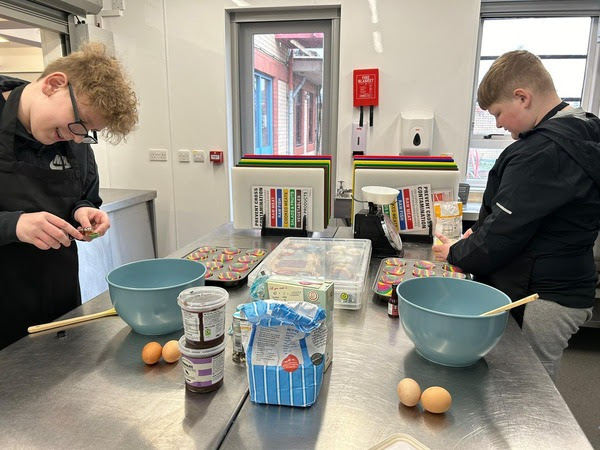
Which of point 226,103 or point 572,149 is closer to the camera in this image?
point 572,149

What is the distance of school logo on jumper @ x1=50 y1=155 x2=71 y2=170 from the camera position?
1.33m

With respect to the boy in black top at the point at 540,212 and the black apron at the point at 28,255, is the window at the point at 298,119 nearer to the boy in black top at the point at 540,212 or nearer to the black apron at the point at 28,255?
the boy in black top at the point at 540,212

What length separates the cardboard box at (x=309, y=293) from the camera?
3.01 feet

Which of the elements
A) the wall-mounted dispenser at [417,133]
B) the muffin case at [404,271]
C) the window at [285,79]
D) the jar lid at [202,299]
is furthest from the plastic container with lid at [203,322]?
the window at [285,79]

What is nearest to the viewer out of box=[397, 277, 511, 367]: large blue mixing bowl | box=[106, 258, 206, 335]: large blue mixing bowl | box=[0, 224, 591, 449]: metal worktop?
box=[0, 224, 591, 449]: metal worktop

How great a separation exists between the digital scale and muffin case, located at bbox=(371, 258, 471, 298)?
0.13m

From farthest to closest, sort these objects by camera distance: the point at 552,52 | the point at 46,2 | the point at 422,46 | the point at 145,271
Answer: the point at 552,52 → the point at 422,46 → the point at 46,2 → the point at 145,271

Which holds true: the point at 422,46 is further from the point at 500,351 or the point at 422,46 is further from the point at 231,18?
the point at 500,351

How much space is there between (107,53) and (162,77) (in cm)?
227

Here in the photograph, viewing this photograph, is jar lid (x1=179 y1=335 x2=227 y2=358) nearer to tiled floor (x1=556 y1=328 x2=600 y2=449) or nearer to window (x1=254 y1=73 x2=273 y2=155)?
tiled floor (x1=556 y1=328 x2=600 y2=449)

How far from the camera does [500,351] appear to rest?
0.99m

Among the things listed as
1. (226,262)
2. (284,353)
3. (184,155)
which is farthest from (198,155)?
(284,353)

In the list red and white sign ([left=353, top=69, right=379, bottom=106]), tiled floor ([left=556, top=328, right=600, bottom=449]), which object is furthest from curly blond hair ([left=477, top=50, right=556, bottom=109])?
red and white sign ([left=353, top=69, right=379, bottom=106])

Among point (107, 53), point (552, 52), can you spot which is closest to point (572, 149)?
point (107, 53)
